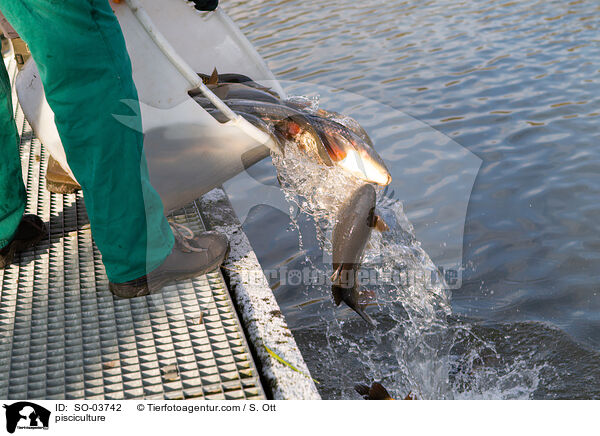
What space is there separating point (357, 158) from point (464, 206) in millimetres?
2426

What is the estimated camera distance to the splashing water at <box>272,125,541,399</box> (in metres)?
3.17

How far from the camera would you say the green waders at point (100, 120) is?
234 centimetres

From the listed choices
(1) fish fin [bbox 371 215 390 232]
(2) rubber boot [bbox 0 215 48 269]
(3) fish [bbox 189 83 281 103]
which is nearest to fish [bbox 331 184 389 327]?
(1) fish fin [bbox 371 215 390 232]

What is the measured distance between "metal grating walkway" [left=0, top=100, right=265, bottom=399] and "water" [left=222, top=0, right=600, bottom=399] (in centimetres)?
89

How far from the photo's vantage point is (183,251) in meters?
2.96

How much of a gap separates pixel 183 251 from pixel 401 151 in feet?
10.8

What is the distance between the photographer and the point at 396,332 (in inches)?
143

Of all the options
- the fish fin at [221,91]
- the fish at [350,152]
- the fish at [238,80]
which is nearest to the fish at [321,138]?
the fish at [350,152]

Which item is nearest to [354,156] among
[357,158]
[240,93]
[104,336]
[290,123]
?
[357,158]

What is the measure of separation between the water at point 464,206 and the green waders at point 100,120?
78cm

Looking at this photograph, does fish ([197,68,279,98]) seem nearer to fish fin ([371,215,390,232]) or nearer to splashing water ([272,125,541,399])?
splashing water ([272,125,541,399])

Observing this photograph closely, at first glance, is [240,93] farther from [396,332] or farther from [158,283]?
[396,332]
